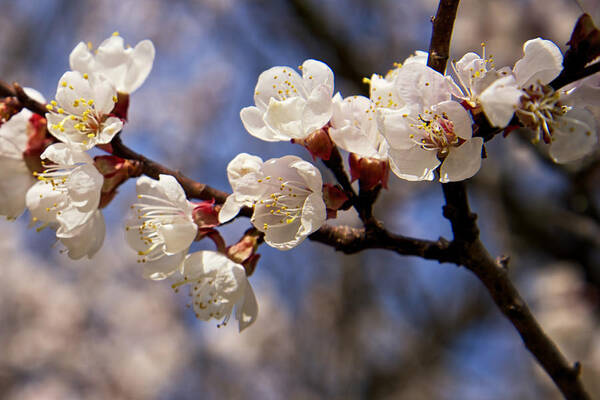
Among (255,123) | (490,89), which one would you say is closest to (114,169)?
(255,123)

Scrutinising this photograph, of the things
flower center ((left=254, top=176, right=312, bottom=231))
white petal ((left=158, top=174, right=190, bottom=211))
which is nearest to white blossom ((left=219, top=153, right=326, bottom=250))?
flower center ((left=254, top=176, right=312, bottom=231))

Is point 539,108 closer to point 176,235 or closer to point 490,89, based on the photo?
point 490,89

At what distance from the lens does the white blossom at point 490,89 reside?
76cm

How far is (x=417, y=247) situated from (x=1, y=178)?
918 millimetres

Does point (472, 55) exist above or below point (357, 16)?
above

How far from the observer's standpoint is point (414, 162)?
931 millimetres

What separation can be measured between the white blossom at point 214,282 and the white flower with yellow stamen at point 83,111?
0.32 m

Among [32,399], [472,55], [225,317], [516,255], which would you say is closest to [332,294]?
[516,255]

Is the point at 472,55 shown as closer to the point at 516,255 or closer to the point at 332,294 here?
the point at 516,255

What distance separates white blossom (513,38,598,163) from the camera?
808mm

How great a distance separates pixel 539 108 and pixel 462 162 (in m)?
0.15

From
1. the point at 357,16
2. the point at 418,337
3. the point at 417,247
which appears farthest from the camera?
the point at 418,337

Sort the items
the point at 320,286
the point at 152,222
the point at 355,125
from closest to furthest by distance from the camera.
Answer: the point at 355,125 → the point at 152,222 → the point at 320,286

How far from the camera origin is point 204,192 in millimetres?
1062
